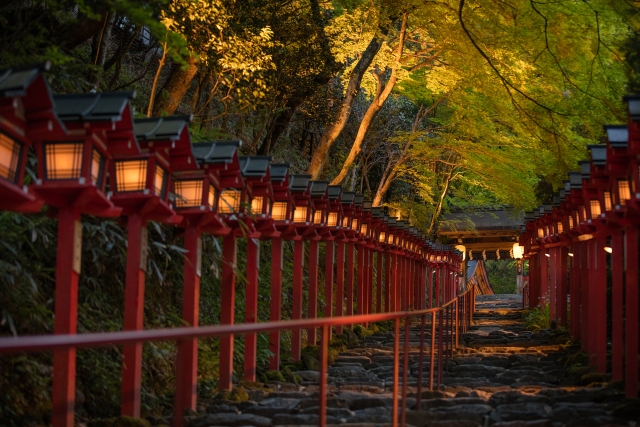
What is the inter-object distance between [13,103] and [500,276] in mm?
70274

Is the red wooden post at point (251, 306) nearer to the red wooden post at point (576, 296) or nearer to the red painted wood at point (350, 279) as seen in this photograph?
the red painted wood at point (350, 279)

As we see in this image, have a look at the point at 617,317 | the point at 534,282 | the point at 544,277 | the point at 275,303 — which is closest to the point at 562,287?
the point at 544,277

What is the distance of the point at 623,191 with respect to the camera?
11102 millimetres

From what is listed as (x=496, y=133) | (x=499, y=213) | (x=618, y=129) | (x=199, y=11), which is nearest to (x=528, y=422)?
(x=618, y=129)

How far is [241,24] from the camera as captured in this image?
1520 cm

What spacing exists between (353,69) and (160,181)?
A: 548 inches

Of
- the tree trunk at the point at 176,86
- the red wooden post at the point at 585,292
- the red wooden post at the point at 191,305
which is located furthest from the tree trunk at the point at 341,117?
the red wooden post at the point at 191,305

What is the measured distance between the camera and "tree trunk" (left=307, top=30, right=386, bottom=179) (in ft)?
69.2

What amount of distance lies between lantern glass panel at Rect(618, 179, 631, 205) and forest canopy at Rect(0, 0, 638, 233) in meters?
1.99

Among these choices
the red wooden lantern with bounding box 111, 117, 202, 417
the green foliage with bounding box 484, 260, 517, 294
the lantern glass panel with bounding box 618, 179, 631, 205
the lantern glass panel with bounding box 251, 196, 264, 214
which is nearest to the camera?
the red wooden lantern with bounding box 111, 117, 202, 417

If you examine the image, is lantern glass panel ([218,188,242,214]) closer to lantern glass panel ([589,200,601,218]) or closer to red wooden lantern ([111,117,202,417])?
red wooden lantern ([111,117,202,417])

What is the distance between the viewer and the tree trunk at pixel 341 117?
21.1 m

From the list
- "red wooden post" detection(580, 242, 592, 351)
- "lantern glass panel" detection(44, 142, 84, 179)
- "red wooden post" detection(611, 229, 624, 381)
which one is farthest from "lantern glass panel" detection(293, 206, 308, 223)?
"lantern glass panel" detection(44, 142, 84, 179)

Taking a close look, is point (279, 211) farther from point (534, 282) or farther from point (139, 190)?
point (534, 282)
